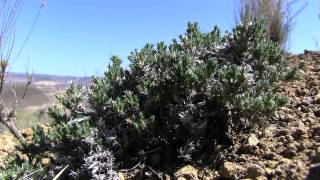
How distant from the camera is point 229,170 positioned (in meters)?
3.10

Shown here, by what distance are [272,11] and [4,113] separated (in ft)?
11.8

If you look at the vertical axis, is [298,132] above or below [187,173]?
above

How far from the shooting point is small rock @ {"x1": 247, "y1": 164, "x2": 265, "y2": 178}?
294cm

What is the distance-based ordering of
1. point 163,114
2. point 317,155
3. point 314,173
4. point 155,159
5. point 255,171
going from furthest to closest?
point 163,114
point 155,159
point 255,171
point 317,155
point 314,173

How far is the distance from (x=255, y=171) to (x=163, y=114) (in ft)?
2.96

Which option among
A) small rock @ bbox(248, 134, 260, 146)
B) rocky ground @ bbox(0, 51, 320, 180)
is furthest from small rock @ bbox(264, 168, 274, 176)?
small rock @ bbox(248, 134, 260, 146)

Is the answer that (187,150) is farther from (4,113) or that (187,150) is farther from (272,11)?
(272,11)

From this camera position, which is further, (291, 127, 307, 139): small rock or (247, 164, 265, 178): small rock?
(291, 127, 307, 139): small rock

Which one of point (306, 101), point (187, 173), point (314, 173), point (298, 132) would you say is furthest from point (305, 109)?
point (314, 173)

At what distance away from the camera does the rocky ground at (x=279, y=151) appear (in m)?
2.87

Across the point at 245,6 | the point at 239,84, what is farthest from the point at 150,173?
the point at 245,6

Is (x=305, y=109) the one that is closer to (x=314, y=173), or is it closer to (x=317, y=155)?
(x=317, y=155)

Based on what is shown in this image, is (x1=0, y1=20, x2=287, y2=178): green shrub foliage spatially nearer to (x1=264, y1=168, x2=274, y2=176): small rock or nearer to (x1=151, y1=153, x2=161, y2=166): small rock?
(x1=151, y1=153, x2=161, y2=166): small rock

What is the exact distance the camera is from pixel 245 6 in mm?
6656
